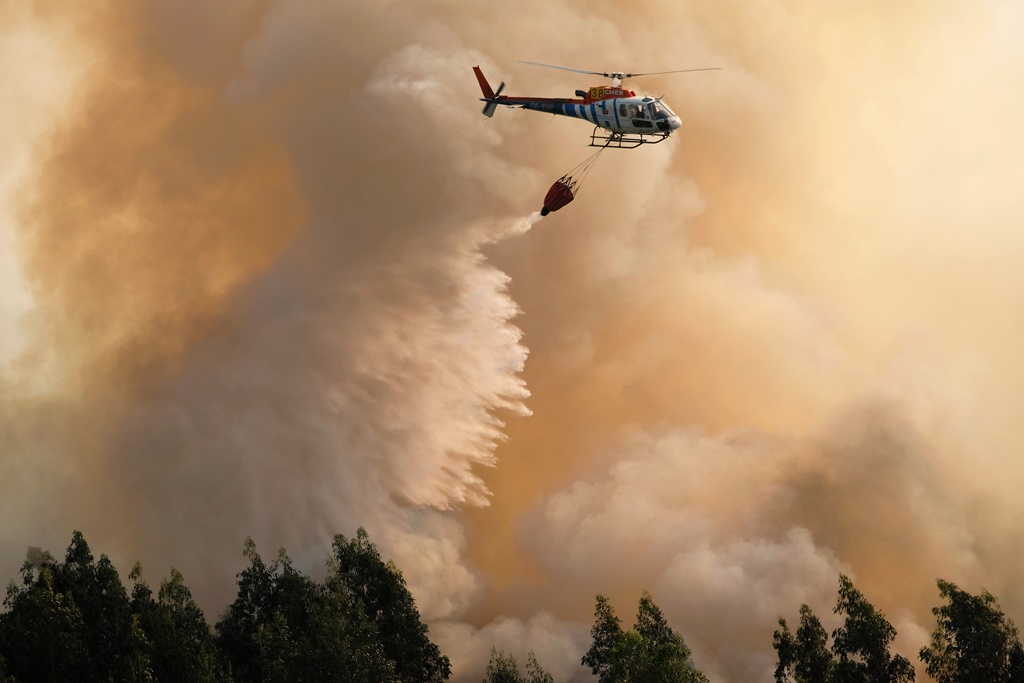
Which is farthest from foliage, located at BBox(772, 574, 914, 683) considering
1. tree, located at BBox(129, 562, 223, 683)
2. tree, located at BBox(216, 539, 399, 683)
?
tree, located at BBox(129, 562, 223, 683)

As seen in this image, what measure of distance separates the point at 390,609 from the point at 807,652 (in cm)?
2517

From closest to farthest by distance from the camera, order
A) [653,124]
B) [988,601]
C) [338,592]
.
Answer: [988,601], [338,592], [653,124]

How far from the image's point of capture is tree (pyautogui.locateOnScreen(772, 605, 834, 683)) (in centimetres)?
7212

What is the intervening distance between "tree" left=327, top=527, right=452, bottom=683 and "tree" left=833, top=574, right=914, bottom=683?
78.4ft

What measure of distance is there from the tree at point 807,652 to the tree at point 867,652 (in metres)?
1.78

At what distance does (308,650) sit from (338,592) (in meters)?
4.85

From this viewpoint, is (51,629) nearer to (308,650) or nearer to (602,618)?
(308,650)

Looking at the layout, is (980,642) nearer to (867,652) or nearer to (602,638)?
(867,652)

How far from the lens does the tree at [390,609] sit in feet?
243

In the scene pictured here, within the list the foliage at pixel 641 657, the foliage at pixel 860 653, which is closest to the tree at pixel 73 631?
the foliage at pixel 641 657

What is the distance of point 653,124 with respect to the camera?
8119 cm

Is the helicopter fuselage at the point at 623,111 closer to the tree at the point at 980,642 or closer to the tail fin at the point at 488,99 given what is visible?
the tail fin at the point at 488,99

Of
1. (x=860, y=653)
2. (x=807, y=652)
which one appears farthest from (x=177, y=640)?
(x=860, y=653)

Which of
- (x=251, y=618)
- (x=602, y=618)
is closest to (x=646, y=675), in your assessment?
(x=602, y=618)
